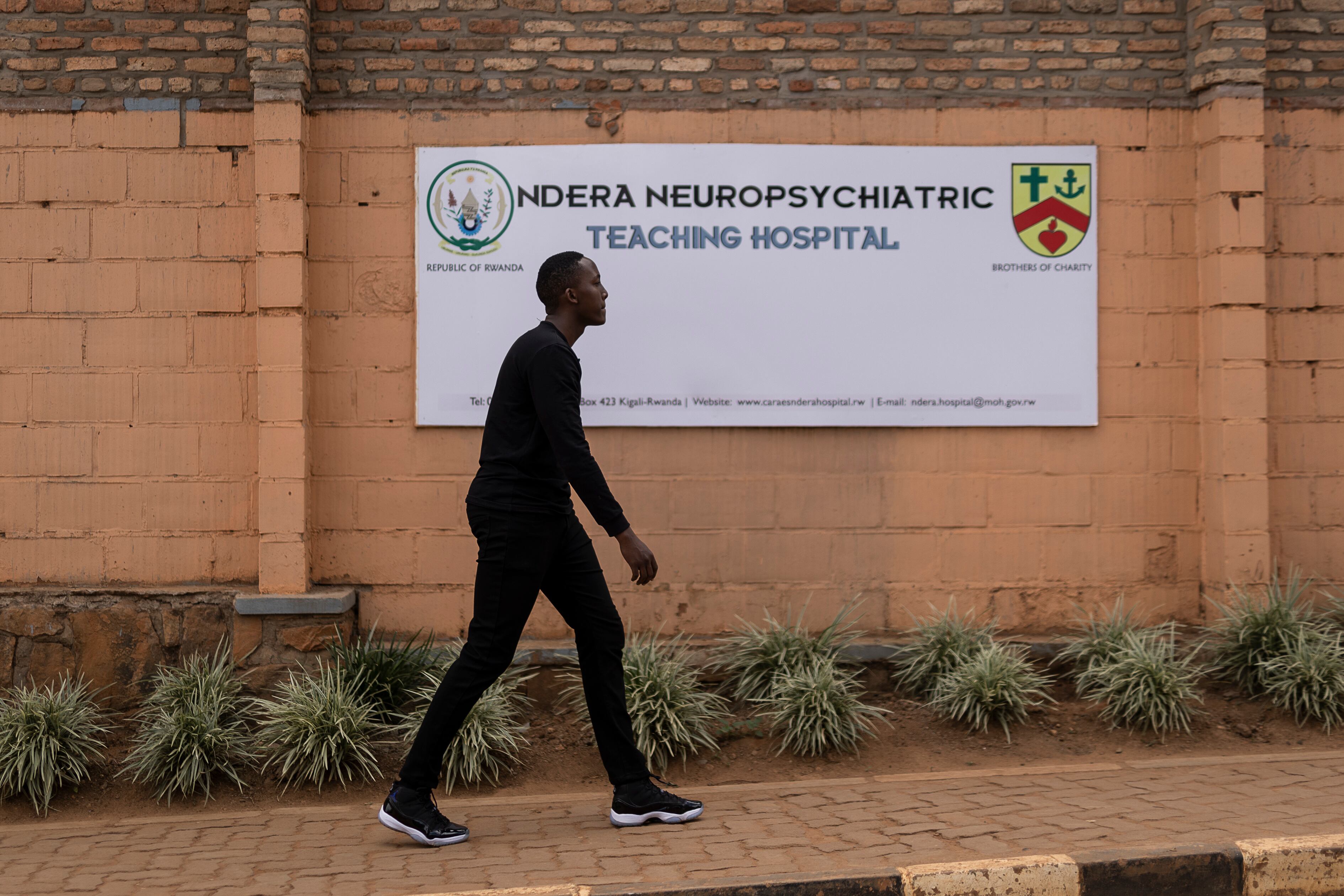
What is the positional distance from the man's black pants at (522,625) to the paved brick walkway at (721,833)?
347 millimetres

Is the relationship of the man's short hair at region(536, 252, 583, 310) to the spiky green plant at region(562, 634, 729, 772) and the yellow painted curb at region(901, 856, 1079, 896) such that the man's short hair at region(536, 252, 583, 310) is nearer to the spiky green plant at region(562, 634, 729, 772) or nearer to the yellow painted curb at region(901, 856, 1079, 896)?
the spiky green plant at region(562, 634, 729, 772)

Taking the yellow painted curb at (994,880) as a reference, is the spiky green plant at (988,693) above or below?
above

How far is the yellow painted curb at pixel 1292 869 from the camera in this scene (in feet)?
12.1

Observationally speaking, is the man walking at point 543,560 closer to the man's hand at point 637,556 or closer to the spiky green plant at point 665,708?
the man's hand at point 637,556

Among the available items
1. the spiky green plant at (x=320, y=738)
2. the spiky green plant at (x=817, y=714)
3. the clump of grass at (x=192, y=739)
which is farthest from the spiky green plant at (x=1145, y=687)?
the clump of grass at (x=192, y=739)

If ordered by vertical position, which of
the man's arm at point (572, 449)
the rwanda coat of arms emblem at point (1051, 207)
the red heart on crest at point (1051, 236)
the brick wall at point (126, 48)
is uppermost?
the brick wall at point (126, 48)

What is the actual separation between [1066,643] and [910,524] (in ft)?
3.27

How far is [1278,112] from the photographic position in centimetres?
616

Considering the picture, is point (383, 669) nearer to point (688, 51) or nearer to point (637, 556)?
point (637, 556)

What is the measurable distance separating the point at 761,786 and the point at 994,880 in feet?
4.61

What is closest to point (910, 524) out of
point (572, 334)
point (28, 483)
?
point (572, 334)

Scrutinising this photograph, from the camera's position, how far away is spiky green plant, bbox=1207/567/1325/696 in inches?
216

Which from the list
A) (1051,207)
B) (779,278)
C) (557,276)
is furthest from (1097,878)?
(1051,207)

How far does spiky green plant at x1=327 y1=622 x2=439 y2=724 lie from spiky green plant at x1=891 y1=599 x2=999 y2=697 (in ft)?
7.65
